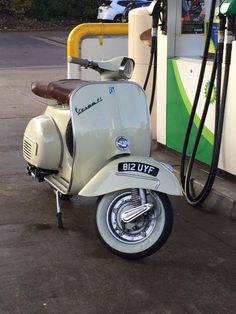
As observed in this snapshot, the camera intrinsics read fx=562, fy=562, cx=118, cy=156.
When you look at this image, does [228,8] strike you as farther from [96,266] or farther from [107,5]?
[107,5]

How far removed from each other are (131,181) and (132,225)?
0.32 metres

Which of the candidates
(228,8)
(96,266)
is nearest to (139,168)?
(96,266)

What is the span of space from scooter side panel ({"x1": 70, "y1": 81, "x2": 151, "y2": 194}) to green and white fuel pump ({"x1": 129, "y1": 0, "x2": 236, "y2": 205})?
A: 0.85 meters

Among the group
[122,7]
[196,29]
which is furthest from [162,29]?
[122,7]

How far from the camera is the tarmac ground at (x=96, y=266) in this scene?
322cm

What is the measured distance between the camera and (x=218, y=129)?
4.55 metres

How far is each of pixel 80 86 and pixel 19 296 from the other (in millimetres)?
1577

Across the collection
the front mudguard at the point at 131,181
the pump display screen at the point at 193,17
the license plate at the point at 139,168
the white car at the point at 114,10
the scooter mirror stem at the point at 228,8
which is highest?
the scooter mirror stem at the point at 228,8

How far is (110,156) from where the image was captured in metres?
4.04

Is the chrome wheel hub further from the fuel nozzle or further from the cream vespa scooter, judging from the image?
the fuel nozzle

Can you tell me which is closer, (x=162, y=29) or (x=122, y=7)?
(x=162, y=29)

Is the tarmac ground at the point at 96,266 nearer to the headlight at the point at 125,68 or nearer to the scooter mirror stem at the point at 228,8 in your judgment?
the headlight at the point at 125,68

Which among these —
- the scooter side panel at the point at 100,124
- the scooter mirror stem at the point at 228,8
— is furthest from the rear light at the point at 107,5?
the scooter side panel at the point at 100,124

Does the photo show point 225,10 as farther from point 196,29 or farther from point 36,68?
point 36,68
